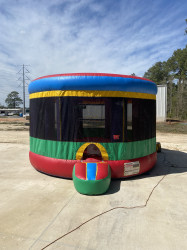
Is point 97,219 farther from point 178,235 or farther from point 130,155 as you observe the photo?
point 130,155

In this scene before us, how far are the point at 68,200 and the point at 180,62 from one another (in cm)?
4560

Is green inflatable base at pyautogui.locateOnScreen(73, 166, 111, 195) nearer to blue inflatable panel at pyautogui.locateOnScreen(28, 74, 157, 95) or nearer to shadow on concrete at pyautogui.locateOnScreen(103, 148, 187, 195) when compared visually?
shadow on concrete at pyautogui.locateOnScreen(103, 148, 187, 195)

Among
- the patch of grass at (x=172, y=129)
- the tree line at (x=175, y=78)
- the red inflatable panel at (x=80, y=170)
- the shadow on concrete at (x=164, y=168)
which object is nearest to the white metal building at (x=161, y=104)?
the patch of grass at (x=172, y=129)

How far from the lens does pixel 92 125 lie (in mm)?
5359

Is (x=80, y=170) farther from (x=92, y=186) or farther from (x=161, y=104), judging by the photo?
(x=161, y=104)

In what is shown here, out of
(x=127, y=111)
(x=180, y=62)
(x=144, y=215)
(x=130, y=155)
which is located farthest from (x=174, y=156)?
(x=180, y=62)

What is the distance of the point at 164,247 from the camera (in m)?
2.53

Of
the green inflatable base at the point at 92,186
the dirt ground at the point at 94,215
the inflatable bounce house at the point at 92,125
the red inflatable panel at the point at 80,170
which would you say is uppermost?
the inflatable bounce house at the point at 92,125

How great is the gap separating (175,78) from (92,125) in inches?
1794

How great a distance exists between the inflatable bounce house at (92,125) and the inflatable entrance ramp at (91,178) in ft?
0.10

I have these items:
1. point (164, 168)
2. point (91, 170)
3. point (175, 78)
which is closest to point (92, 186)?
point (91, 170)

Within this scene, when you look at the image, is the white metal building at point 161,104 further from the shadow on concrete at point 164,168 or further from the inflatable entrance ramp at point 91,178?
the inflatable entrance ramp at point 91,178

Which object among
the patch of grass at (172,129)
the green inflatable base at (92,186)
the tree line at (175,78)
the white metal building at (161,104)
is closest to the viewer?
the green inflatable base at (92,186)

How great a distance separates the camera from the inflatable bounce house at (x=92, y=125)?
184 inches
